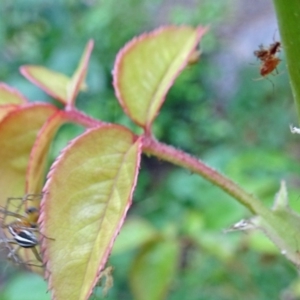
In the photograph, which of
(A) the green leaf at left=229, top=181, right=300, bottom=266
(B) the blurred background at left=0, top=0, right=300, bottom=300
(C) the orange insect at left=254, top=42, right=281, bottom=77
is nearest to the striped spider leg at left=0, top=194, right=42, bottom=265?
(B) the blurred background at left=0, top=0, right=300, bottom=300

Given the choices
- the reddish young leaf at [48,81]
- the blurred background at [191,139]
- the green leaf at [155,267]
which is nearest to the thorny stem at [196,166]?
the reddish young leaf at [48,81]

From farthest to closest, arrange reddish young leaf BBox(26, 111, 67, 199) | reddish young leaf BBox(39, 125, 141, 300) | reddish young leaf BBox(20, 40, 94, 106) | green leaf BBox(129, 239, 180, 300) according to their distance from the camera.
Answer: green leaf BBox(129, 239, 180, 300) → reddish young leaf BBox(20, 40, 94, 106) → reddish young leaf BBox(26, 111, 67, 199) → reddish young leaf BBox(39, 125, 141, 300)

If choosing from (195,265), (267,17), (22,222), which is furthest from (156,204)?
(267,17)

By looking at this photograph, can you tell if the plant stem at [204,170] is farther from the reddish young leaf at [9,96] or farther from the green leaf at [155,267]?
the green leaf at [155,267]

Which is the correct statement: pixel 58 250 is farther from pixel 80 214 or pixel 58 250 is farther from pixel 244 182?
pixel 244 182

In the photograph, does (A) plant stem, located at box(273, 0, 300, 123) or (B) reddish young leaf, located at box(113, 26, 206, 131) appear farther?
(B) reddish young leaf, located at box(113, 26, 206, 131)

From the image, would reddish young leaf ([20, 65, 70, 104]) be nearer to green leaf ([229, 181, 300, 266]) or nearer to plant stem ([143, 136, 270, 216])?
plant stem ([143, 136, 270, 216])

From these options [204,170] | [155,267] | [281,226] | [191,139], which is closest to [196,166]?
[204,170]
